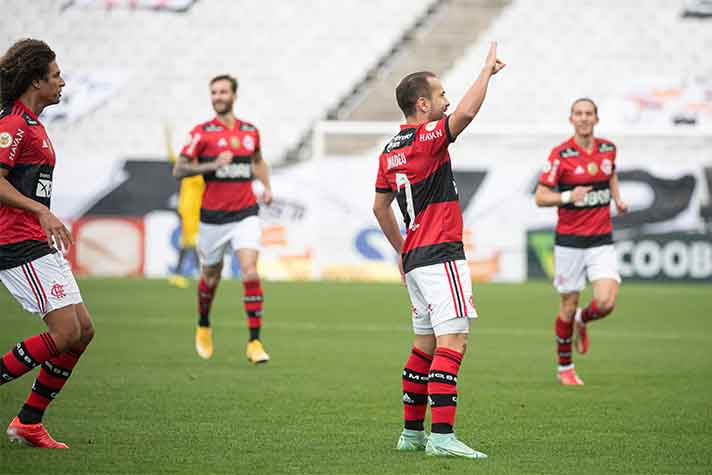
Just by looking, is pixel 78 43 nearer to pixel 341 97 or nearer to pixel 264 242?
pixel 341 97

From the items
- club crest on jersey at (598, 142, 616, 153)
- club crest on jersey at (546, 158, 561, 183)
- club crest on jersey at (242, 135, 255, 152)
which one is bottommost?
club crest on jersey at (546, 158, 561, 183)

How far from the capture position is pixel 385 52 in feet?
96.7

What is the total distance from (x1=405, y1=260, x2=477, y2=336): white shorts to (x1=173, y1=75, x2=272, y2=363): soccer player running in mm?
4875

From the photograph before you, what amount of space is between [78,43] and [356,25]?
692 centimetres

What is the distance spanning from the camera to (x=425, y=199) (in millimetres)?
6348

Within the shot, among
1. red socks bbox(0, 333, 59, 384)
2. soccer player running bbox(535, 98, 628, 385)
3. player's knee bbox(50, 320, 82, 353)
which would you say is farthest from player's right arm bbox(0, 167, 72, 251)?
soccer player running bbox(535, 98, 628, 385)

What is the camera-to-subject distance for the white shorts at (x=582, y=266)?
9.98 m

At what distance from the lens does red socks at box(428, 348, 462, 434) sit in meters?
6.12

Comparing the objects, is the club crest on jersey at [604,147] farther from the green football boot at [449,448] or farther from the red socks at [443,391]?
the green football boot at [449,448]

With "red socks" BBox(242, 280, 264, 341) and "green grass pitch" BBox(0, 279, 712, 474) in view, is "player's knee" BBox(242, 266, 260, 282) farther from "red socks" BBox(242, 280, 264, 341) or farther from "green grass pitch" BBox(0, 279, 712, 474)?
"green grass pitch" BBox(0, 279, 712, 474)

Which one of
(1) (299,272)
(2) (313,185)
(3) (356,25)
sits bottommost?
(1) (299,272)

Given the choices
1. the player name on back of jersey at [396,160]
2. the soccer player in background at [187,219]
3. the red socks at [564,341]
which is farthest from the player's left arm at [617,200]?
the soccer player in background at [187,219]

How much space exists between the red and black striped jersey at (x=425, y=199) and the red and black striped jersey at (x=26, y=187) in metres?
1.85

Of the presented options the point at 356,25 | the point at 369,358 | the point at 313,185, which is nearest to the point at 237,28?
the point at 356,25
